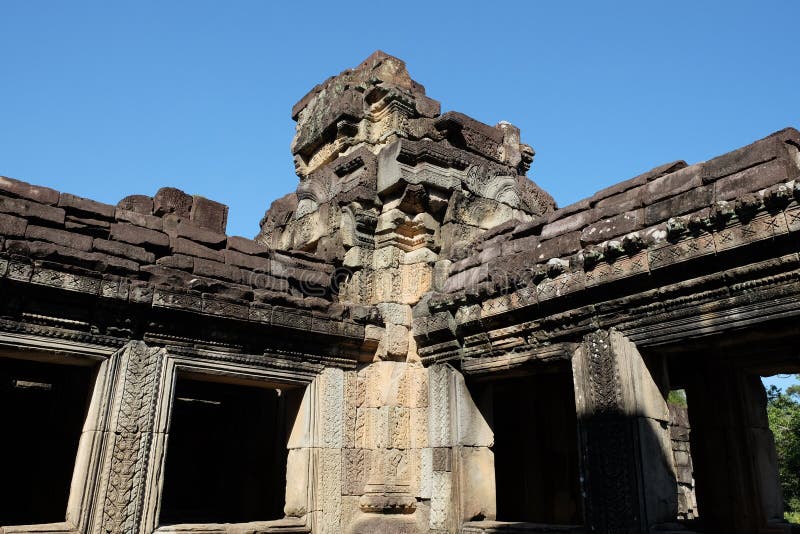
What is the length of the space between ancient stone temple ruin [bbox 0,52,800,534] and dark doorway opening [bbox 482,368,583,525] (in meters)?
0.04

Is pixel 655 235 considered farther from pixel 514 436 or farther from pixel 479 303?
pixel 514 436

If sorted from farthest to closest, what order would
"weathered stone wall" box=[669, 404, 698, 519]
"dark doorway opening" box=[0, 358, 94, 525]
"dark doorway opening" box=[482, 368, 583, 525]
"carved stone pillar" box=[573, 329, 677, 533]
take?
1. "weathered stone wall" box=[669, 404, 698, 519]
2. "dark doorway opening" box=[482, 368, 583, 525]
3. "dark doorway opening" box=[0, 358, 94, 525]
4. "carved stone pillar" box=[573, 329, 677, 533]

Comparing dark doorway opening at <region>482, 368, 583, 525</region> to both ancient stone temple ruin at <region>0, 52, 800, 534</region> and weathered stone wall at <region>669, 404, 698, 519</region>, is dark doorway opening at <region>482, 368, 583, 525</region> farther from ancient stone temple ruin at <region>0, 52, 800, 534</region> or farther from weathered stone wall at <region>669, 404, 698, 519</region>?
weathered stone wall at <region>669, 404, 698, 519</region>

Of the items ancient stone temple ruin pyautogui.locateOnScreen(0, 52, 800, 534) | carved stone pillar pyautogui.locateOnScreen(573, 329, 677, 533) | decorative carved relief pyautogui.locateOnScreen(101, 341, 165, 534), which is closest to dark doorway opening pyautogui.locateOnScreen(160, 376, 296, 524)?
ancient stone temple ruin pyautogui.locateOnScreen(0, 52, 800, 534)

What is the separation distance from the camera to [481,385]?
6.79 m

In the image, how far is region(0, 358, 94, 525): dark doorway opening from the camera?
7.11 meters

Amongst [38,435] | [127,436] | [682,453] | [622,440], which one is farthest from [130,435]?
[682,453]

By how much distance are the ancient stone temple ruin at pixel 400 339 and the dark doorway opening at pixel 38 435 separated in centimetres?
3

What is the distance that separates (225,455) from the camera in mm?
8797

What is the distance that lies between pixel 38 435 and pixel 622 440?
7.09 meters

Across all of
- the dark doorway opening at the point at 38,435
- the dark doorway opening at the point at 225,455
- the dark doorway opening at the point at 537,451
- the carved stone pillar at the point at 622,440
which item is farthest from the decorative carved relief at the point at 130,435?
the dark doorway opening at the point at 537,451

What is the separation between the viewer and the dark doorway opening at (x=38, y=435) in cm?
711

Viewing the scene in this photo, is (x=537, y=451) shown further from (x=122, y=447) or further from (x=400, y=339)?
(x=122, y=447)

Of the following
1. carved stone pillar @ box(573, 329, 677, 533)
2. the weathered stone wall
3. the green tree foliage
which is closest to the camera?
carved stone pillar @ box(573, 329, 677, 533)
